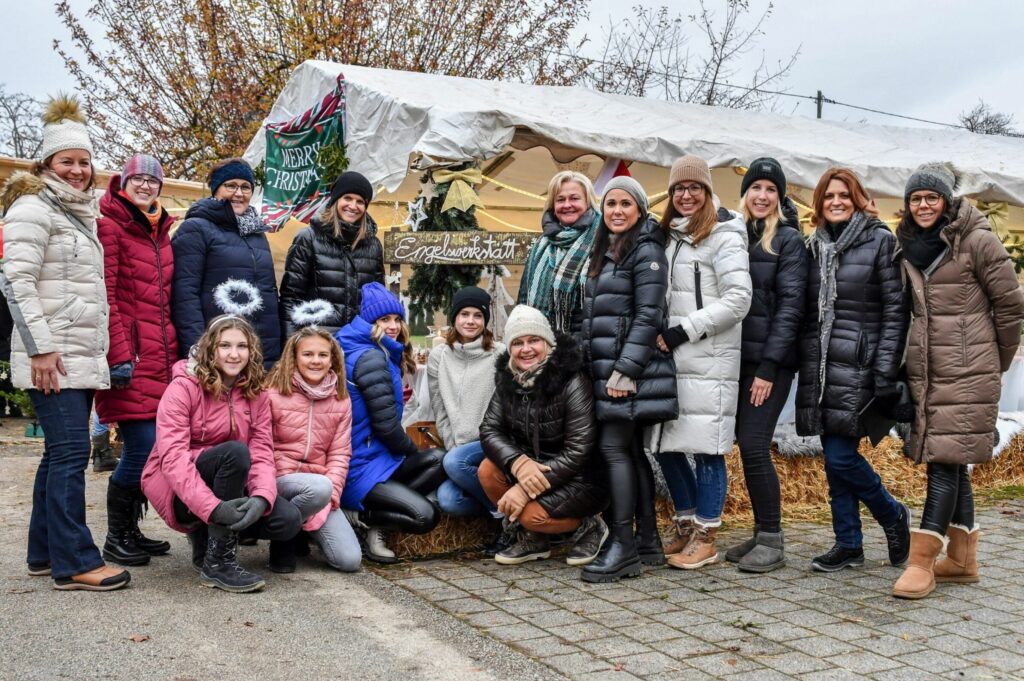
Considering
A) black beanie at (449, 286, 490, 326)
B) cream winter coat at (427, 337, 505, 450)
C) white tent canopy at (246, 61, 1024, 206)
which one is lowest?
cream winter coat at (427, 337, 505, 450)

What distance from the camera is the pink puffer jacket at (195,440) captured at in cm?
455

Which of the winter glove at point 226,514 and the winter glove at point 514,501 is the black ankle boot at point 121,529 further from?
the winter glove at point 514,501

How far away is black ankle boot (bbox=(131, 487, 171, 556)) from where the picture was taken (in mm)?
5129

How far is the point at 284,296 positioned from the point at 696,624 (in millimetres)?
2893

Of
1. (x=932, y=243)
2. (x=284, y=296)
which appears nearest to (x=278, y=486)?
(x=284, y=296)

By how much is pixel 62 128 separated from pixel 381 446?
7.06 feet

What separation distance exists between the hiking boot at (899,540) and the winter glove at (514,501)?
182 centimetres

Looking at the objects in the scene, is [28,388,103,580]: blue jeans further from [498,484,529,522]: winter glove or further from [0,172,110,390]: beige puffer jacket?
[498,484,529,522]: winter glove

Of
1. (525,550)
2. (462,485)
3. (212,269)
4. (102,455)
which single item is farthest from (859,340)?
(102,455)

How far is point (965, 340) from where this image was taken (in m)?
4.57

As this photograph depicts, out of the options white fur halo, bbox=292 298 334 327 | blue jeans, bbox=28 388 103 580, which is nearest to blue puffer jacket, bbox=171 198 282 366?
white fur halo, bbox=292 298 334 327

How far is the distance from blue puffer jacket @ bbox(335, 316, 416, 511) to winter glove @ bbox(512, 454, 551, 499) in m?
0.69

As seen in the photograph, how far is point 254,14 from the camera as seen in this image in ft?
57.3

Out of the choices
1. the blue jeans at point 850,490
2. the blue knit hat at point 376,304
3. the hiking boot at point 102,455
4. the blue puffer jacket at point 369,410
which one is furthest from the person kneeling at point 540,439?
the hiking boot at point 102,455
